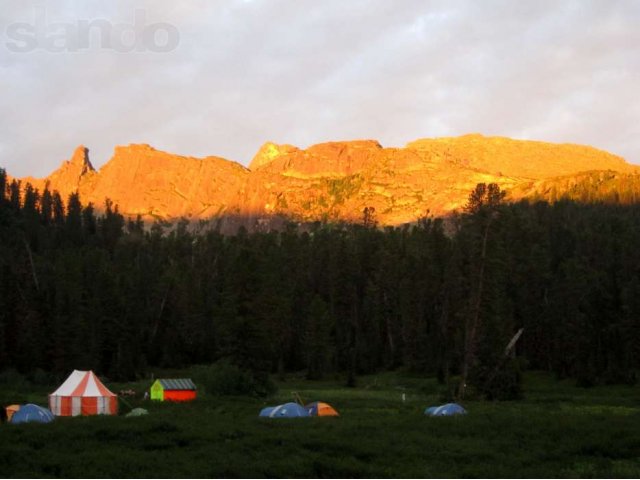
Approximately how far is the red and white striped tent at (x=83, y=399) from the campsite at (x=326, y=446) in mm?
6560

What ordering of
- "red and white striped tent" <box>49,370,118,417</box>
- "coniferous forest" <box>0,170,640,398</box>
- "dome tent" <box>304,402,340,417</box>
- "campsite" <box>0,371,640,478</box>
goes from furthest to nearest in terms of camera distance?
1. "coniferous forest" <box>0,170,640,398</box>
2. "red and white striped tent" <box>49,370,118,417</box>
3. "dome tent" <box>304,402,340,417</box>
4. "campsite" <box>0,371,640,478</box>

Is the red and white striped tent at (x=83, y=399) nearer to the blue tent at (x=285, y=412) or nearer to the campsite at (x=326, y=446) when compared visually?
the campsite at (x=326, y=446)

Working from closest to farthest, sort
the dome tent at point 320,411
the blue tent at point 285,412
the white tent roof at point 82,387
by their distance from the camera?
the blue tent at point 285,412 → the dome tent at point 320,411 → the white tent roof at point 82,387

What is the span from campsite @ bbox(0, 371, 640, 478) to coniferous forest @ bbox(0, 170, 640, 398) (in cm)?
1769

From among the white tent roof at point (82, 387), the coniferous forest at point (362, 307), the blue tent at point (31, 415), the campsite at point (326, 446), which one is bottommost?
the campsite at point (326, 446)

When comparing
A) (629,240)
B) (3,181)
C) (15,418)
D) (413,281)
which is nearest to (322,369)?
(413,281)

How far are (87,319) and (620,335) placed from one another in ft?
171

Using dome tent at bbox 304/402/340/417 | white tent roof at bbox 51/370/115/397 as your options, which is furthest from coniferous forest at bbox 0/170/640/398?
dome tent at bbox 304/402/340/417

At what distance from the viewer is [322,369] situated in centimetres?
8575

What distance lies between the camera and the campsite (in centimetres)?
2308

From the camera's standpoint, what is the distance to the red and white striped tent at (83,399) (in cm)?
4497

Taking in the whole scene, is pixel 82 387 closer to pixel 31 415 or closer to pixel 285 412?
pixel 31 415

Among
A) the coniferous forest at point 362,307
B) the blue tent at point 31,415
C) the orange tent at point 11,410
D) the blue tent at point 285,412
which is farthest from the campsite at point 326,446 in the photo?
the coniferous forest at point 362,307

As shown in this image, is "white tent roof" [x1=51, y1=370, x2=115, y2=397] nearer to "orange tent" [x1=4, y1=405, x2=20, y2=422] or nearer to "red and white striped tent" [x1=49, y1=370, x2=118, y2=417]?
"red and white striped tent" [x1=49, y1=370, x2=118, y2=417]
